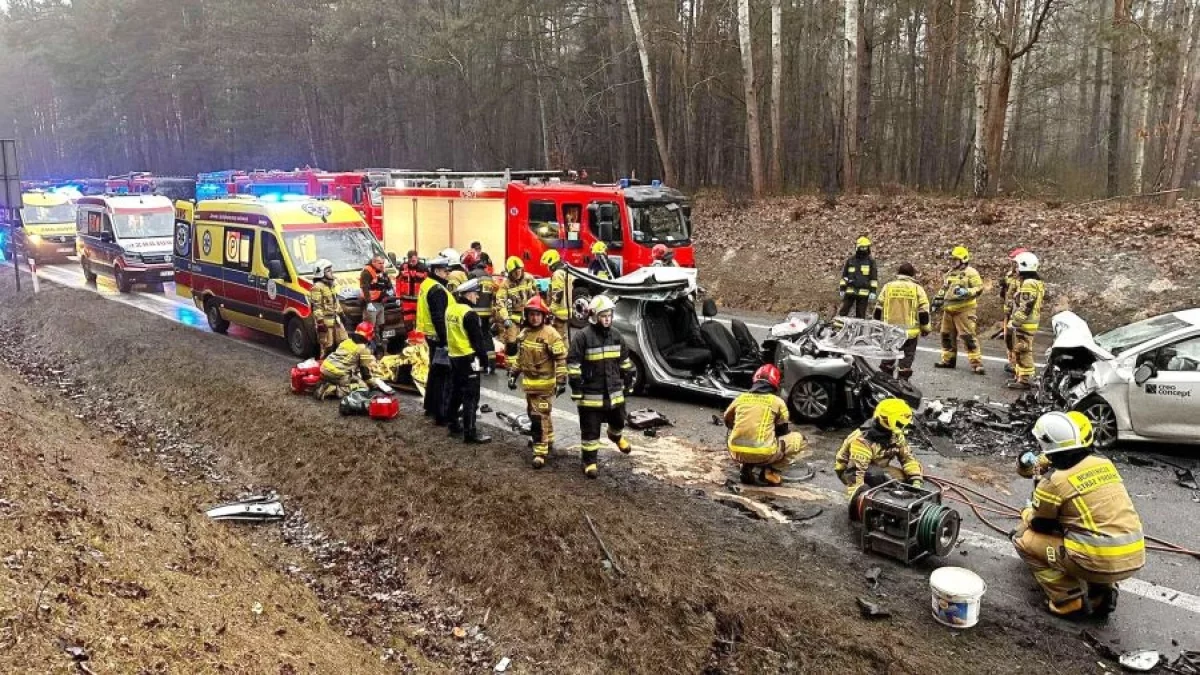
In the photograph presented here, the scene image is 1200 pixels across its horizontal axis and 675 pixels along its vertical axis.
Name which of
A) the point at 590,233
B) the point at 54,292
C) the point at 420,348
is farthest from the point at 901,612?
the point at 54,292

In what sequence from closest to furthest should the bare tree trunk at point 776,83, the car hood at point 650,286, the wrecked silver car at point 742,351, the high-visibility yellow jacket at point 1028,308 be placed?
1. the wrecked silver car at point 742,351
2. the car hood at point 650,286
3. the high-visibility yellow jacket at point 1028,308
4. the bare tree trunk at point 776,83

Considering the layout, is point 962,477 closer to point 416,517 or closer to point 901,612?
point 901,612

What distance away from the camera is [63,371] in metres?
12.4

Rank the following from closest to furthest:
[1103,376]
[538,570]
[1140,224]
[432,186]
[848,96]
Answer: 1. [538,570]
2. [1103,376]
3. [1140,224]
4. [432,186]
5. [848,96]

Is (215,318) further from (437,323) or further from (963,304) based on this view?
(963,304)

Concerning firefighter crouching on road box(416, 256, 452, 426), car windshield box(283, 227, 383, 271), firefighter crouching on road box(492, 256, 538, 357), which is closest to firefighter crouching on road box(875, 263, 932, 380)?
firefighter crouching on road box(492, 256, 538, 357)

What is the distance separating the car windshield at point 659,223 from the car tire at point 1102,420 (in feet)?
27.8

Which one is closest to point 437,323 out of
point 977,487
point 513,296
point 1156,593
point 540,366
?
point 540,366

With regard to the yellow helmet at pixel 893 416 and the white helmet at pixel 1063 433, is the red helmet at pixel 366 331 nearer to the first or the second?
the yellow helmet at pixel 893 416

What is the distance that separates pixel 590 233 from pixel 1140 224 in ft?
33.5

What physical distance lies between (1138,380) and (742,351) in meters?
4.02

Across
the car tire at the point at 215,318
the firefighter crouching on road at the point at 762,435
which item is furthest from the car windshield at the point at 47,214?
the firefighter crouching on road at the point at 762,435

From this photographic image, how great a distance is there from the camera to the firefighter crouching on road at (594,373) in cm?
696

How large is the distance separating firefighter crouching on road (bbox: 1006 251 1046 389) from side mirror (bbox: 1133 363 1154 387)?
221 centimetres
